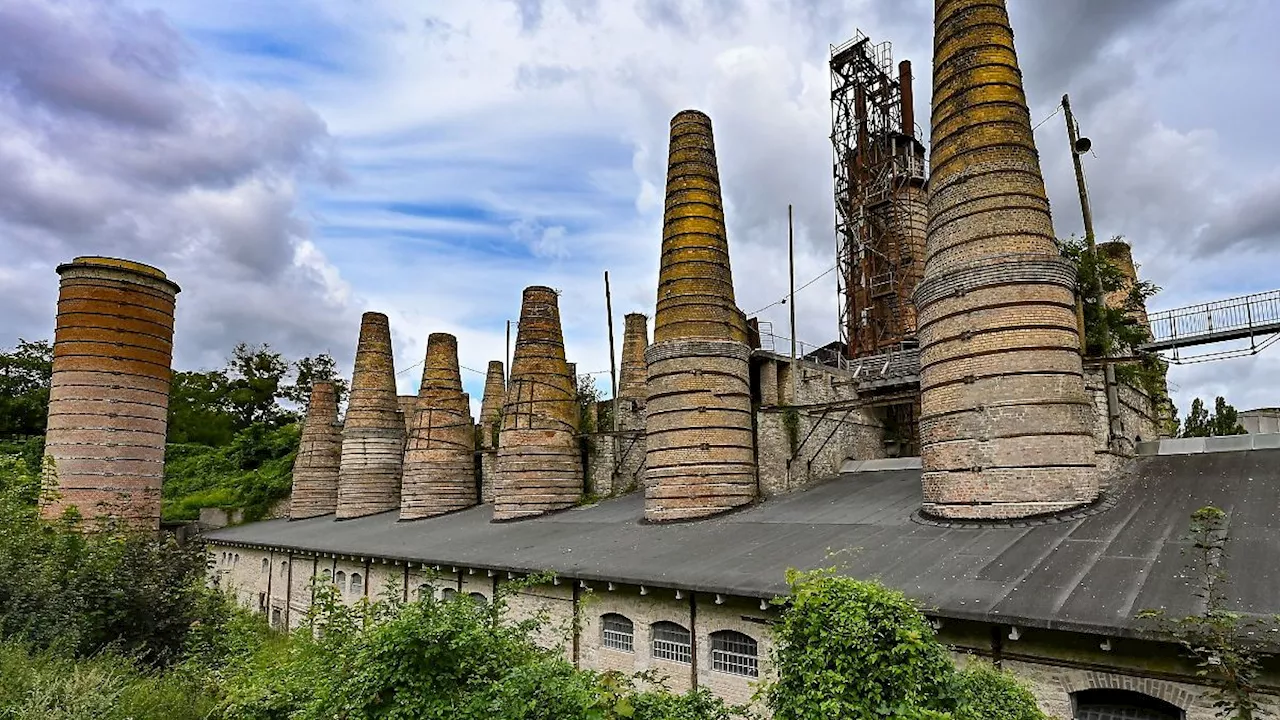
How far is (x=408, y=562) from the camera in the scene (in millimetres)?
16453

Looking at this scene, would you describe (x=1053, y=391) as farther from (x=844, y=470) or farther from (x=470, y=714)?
(x=470, y=714)

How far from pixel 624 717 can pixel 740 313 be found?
12.8 meters

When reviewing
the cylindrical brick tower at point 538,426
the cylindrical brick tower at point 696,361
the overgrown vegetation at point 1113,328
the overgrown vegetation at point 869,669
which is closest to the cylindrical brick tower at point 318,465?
the cylindrical brick tower at point 538,426

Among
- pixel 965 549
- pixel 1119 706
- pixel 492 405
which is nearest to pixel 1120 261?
pixel 965 549

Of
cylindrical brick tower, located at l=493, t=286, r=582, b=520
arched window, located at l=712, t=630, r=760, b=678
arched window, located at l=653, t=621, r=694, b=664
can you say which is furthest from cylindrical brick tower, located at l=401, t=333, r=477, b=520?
arched window, located at l=712, t=630, r=760, b=678

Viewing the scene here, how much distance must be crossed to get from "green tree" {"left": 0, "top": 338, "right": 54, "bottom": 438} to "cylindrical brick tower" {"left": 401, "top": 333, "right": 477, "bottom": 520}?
27.8 m

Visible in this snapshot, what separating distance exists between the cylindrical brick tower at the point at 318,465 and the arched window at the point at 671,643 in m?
23.2

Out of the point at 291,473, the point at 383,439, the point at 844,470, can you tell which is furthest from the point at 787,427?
the point at 291,473

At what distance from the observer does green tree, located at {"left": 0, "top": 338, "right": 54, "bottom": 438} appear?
40.0 metres

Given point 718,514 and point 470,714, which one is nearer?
point 470,714

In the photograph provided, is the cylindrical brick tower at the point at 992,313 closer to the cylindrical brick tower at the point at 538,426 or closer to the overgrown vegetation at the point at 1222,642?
the overgrown vegetation at the point at 1222,642

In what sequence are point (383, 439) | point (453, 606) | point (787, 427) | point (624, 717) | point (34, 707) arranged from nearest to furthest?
1. point (624, 717)
2. point (453, 606)
3. point (34, 707)
4. point (787, 427)
5. point (383, 439)

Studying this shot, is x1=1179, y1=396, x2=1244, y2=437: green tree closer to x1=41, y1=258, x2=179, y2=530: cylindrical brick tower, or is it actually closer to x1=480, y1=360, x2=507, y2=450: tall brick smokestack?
x1=480, y1=360, x2=507, y2=450: tall brick smokestack

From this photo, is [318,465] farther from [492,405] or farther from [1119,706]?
[1119,706]
